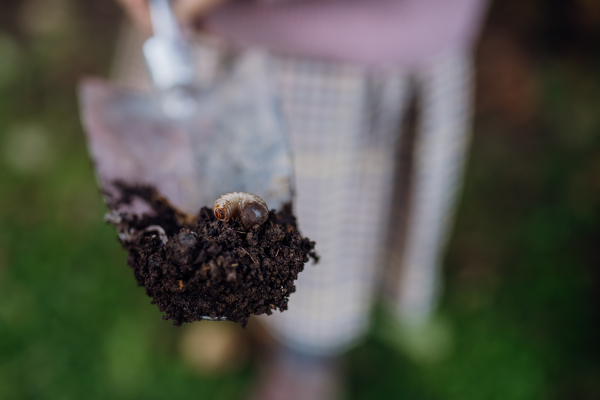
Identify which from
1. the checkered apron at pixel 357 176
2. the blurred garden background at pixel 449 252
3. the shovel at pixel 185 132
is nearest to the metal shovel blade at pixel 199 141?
the shovel at pixel 185 132

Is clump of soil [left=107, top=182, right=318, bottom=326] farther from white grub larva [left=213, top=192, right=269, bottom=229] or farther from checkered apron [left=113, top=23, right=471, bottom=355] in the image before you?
checkered apron [left=113, top=23, right=471, bottom=355]

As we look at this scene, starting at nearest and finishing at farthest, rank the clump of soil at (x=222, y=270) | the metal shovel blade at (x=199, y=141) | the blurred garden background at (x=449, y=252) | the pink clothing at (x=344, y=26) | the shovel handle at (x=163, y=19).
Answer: the clump of soil at (x=222, y=270), the metal shovel blade at (x=199, y=141), the shovel handle at (x=163, y=19), the pink clothing at (x=344, y=26), the blurred garden background at (x=449, y=252)

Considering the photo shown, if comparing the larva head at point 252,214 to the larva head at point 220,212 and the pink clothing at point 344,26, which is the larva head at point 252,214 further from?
the pink clothing at point 344,26

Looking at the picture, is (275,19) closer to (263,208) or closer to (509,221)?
(263,208)

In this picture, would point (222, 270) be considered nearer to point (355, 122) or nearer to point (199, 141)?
point (199, 141)

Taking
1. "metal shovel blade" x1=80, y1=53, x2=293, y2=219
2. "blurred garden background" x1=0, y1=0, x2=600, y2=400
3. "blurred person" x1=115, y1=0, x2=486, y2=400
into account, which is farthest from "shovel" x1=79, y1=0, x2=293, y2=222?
"blurred garden background" x1=0, y1=0, x2=600, y2=400

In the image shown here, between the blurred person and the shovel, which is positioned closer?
the shovel
